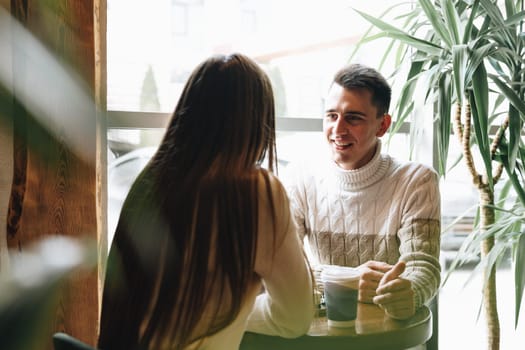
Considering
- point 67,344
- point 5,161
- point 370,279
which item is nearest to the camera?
point 67,344

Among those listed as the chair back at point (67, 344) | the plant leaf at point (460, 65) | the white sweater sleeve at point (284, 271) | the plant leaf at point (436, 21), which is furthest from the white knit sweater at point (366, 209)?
the chair back at point (67, 344)

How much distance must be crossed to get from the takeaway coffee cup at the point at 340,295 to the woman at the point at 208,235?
0.47 feet

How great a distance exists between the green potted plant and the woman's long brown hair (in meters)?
0.91

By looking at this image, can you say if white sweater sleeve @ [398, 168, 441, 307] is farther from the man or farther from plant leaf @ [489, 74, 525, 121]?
plant leaf @ [489, 74, 525, 121]

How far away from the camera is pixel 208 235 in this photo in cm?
109

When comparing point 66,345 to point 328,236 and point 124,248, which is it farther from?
point 328,236

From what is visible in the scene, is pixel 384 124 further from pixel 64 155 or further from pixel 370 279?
pixel 64 155

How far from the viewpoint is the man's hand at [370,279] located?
142 cm

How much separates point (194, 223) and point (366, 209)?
97cm

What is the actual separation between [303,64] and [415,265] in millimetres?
996

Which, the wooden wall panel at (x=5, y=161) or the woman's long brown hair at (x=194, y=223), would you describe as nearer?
the woman's long brown hair at (x=194, y=223)

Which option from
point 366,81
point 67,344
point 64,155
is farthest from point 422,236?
point 67,344

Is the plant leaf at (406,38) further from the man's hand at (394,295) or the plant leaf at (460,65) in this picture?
the man's hand at (394,295)

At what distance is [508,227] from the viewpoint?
211 centimetres
